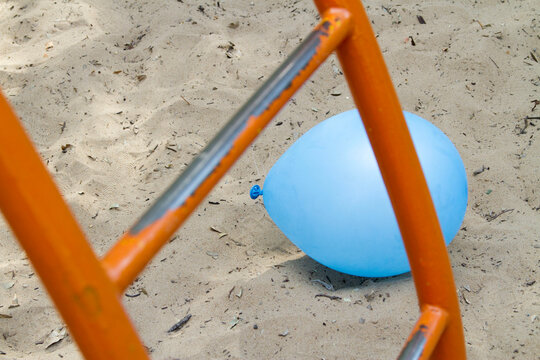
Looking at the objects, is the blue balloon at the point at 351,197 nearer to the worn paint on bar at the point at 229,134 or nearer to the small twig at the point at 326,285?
the small twig at the point at 326,285

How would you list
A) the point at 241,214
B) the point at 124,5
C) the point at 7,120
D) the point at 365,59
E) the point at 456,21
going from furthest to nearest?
1. the point at 124,5
2. the point at 456,21
3. the point at 241,214
4. the point at 365,59
5. the point at 7,120

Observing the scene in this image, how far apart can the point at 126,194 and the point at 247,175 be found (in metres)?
0.39

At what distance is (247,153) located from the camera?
221cm

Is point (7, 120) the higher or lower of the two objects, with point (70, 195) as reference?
higher

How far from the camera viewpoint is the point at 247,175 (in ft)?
6.95

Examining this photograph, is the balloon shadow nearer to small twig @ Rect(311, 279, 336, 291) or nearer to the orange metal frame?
small twig @ Rect(311, 279, 336, 291)

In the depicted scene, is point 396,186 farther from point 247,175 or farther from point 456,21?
point 456,21

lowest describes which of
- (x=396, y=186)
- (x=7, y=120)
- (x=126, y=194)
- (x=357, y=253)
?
(x=126, y=194)

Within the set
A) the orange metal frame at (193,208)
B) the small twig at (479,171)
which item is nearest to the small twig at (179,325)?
the orange metal frame at (193,208)

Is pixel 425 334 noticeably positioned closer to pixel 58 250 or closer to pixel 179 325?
pixel 58 250

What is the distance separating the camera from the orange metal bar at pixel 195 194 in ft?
1.63

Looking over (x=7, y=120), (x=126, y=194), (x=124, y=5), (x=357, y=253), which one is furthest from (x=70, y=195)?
(x=7, y=120)

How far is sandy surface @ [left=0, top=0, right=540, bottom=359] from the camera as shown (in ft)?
5.07

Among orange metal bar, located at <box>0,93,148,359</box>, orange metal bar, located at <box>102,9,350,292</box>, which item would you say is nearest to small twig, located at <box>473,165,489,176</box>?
orange metal bar, located at <box>102,9,350,292</box>
